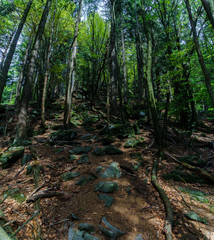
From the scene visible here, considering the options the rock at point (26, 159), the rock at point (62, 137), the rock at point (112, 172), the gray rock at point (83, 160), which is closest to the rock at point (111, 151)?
the gray rock at point (83, 160)

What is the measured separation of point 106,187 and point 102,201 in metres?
0.44

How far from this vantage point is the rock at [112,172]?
4.41m

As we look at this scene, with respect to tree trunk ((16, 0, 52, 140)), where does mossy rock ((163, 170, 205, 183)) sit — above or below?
below

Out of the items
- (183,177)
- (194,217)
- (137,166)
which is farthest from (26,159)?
(183,177)

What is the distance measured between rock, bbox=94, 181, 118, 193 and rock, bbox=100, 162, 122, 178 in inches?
16.9

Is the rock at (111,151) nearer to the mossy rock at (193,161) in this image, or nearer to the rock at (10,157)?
the mossy rock at (193,161)

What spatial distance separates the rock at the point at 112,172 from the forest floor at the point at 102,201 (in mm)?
135

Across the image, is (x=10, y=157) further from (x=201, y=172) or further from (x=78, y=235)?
(x=201, y=172)

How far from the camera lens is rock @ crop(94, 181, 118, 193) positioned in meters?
3.76

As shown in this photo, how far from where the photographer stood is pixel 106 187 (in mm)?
3812

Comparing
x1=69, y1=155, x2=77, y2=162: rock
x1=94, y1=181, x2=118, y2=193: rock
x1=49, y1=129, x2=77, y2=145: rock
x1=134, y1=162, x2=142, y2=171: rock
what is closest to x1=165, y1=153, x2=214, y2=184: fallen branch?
x1=134, y1=162, x2=142, y2=171: rock

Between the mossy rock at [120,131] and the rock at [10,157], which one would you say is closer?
the rock at [10,157]

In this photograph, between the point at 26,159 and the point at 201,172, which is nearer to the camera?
the point at 201,172

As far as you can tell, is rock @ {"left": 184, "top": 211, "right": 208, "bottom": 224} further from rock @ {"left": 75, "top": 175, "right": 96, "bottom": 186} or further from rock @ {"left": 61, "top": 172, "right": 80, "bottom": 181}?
rock @ {"left": 61, "top": 172, "right": 80, "bottom": 181}
